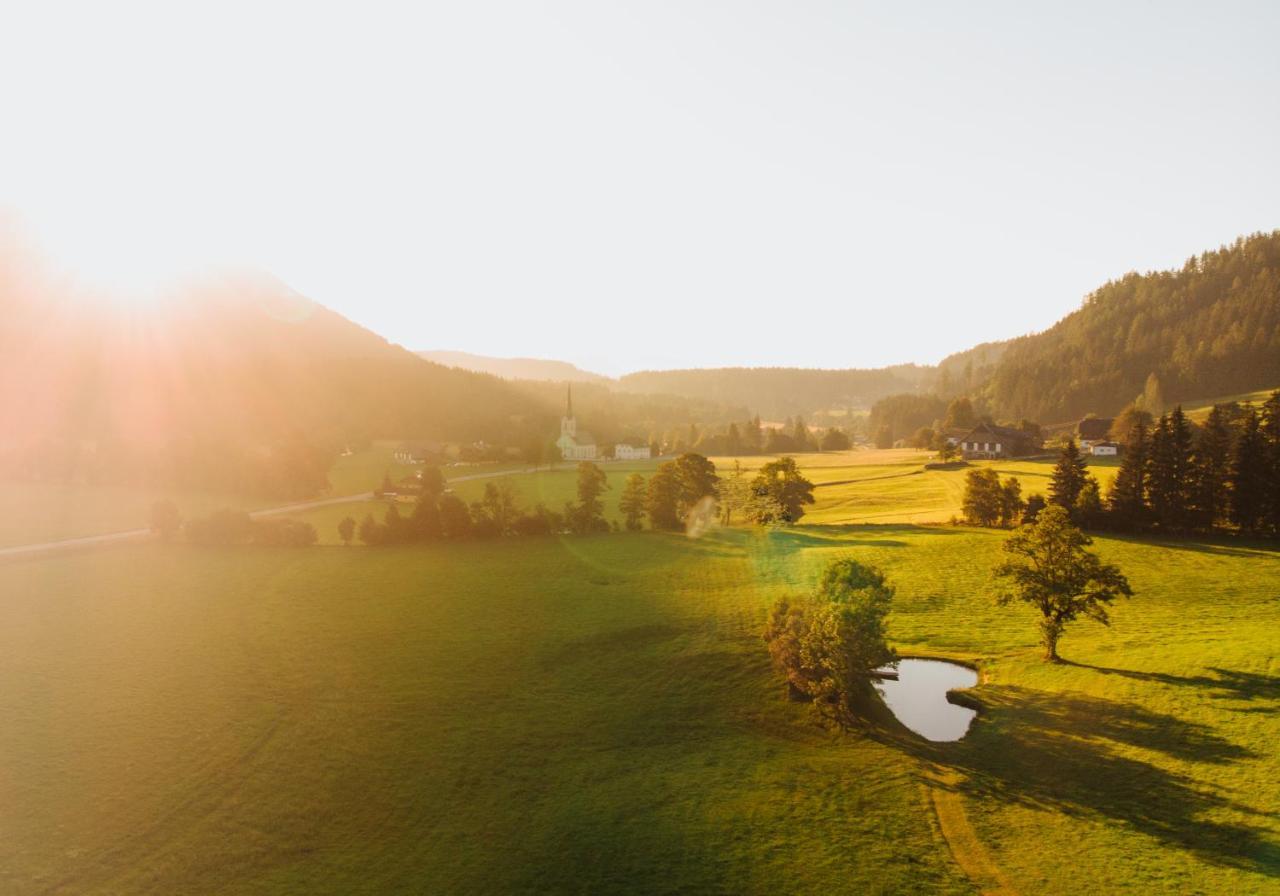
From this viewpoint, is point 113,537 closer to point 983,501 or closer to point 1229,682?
point 983,501

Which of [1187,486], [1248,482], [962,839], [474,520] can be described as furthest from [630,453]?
[962,839]

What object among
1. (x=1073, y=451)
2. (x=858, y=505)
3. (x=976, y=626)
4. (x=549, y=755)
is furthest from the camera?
(x=858, y=505)

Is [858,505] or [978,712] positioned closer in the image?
[978,712]

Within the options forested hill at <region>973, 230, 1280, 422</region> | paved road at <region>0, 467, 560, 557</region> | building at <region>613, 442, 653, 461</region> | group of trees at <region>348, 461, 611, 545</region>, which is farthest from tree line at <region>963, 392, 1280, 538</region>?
forested hill at <region>973, 230, 1280, 422</region>

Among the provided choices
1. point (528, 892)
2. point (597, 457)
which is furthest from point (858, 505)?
point (597, 457)

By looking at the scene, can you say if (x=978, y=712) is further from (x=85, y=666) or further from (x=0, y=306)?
(x=0, y=306)

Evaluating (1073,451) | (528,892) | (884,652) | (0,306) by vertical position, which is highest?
(0,306)
